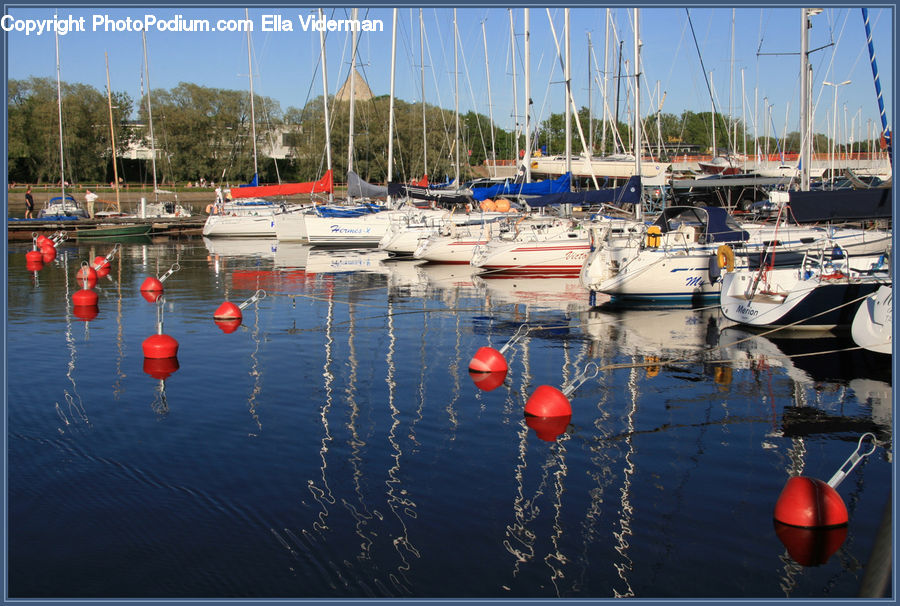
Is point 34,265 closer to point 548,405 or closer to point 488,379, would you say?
Result: point 488,379

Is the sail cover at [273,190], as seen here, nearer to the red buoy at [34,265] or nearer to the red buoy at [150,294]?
the red buoy at [34,265]

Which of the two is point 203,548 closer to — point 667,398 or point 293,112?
point 667,398

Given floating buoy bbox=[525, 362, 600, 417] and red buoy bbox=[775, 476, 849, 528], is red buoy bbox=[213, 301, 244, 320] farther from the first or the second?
red buoy bbox=[775, 476, 849, 528]

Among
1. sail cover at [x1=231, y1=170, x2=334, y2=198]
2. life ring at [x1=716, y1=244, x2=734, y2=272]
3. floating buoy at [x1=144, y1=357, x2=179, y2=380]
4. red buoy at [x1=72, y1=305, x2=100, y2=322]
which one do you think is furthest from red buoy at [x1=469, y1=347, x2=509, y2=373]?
sail cover at [x1=231, y1=170, x2=334, y2=198]

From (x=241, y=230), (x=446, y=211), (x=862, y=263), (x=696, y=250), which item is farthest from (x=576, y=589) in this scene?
(x=241, y=230)

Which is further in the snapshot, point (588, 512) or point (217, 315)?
point (217, 315)

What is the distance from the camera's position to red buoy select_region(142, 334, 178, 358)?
1569 centimetres

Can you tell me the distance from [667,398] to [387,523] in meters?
6.24

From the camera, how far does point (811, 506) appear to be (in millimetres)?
7973

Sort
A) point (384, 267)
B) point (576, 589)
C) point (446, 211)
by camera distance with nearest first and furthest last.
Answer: point (576, 589)
point (384, 267)
point (446, 211)

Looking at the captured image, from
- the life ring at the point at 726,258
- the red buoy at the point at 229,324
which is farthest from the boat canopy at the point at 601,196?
the red buoy at the point at 229,324

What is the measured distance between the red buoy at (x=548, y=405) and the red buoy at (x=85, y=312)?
13.3 meters

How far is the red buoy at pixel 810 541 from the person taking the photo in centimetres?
746

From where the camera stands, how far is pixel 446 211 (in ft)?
125
